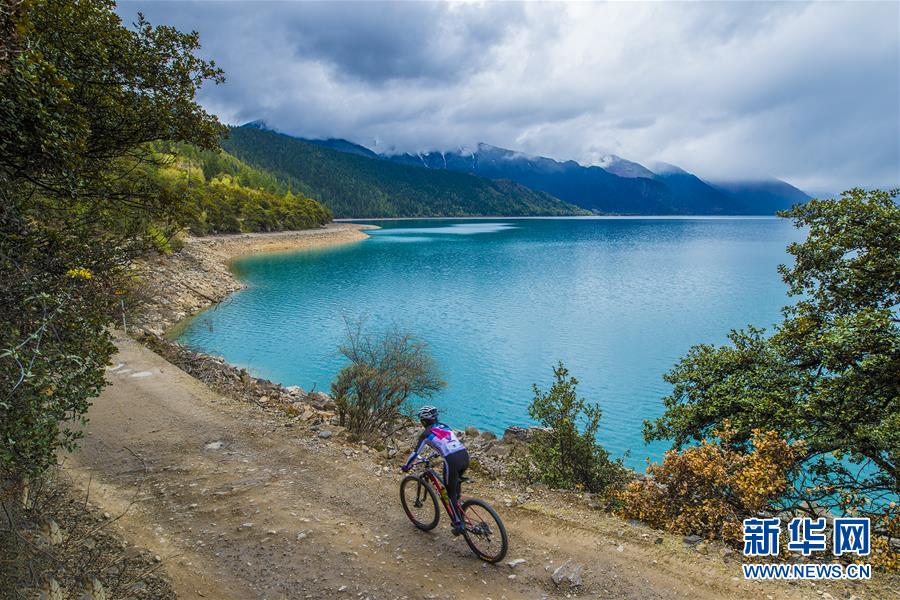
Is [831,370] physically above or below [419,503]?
above

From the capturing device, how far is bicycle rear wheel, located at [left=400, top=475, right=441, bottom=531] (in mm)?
8711

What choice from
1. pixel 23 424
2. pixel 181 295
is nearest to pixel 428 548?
pixel 23 424

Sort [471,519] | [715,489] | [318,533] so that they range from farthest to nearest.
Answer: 1. [715,489]
2. [318,533]
3. [471,519]

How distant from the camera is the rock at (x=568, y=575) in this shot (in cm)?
752

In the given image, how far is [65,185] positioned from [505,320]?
36373mm

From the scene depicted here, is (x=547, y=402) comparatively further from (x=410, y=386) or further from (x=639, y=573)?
(x=410, y=386)

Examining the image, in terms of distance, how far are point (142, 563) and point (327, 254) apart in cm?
8733

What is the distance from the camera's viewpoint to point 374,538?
342 inches

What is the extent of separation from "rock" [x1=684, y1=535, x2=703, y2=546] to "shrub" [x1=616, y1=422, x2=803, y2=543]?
127 mm

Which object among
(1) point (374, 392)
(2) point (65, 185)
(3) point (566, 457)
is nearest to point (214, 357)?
(1) point (374, 392)

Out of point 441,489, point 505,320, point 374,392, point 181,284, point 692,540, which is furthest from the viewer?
point 181,284

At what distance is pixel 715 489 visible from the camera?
973cm

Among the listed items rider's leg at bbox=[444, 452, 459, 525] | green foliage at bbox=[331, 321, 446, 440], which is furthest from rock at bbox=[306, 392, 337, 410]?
rider's leg at bbox=[444, 452, 459, 525]

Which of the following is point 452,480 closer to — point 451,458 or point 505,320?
point 451,458
